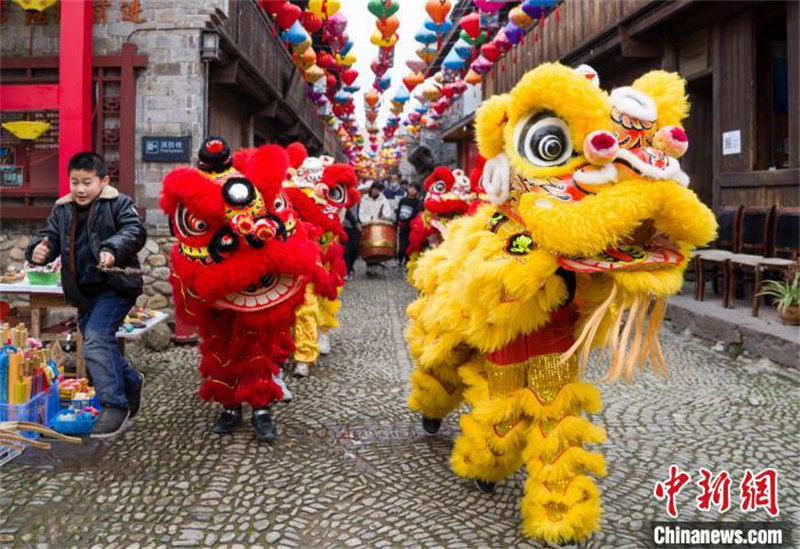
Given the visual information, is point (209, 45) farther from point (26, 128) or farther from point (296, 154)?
point (296, 154)

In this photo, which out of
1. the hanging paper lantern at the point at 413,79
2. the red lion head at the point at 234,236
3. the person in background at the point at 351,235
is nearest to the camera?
the red lion head at the point at 234,236

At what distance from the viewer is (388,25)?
46.2 ft

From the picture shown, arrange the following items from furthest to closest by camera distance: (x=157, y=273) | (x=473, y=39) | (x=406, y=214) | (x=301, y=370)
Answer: (x=473, y=39), (x=406, y=214), (x=157, y=273), (x=301, y=370)

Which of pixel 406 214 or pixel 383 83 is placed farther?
pixel 383 83

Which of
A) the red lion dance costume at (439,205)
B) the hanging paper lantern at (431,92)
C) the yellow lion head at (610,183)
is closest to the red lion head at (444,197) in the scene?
the red lion dance costume at (439,205)

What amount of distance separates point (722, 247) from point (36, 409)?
771 centimetres

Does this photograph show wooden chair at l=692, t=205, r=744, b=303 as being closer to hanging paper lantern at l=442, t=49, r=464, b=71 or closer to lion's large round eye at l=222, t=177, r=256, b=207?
lion's large round eye at l=222, t=177, r=256, b=207

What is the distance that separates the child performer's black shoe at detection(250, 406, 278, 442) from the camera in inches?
158

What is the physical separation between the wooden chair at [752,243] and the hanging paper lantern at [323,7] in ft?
26.5

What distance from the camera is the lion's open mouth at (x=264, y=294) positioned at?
381 centimetres

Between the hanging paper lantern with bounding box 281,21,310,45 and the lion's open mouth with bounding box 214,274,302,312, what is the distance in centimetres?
853

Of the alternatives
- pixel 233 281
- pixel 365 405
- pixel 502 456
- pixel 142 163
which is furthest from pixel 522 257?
pixel 142 163

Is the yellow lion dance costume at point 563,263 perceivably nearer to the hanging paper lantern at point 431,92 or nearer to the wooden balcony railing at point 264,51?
the wooden balcony railing at point 264,51

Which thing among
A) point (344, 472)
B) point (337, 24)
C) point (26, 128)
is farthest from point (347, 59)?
point (344, 472)
